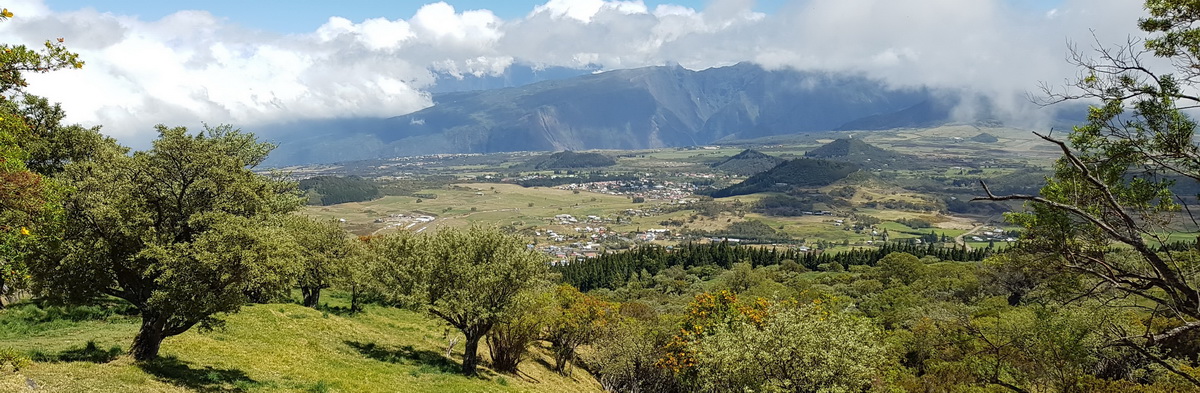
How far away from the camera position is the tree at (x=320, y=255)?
42.9m

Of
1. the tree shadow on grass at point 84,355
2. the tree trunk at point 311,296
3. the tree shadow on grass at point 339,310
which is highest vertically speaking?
the tree shadow on grass at point 84,355

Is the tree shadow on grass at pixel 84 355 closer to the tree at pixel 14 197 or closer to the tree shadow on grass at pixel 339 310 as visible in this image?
the tree at pixel 14 197

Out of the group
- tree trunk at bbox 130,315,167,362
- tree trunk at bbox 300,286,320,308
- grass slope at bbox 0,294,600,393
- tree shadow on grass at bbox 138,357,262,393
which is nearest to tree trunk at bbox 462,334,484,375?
grass slope at bbox 0,294,600,393

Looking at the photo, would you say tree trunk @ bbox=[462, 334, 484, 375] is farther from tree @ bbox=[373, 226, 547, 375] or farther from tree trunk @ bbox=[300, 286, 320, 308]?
tree trunk @ bbox=[300, 286, 320, 308]

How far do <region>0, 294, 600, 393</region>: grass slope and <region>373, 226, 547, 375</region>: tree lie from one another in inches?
137

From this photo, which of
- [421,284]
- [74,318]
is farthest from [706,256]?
[74,318]

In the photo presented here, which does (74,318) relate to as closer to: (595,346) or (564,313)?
(564,313)

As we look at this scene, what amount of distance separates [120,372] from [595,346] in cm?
3616

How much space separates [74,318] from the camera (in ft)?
90.4

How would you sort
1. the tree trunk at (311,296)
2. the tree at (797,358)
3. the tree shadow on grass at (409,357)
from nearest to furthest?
the tree at (797,358), the tree shadow on grass at (409,357), the tree trunk at (311,296)

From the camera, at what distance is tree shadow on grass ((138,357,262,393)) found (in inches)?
783

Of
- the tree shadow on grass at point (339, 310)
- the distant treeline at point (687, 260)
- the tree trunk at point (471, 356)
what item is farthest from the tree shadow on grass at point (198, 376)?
the distant treeline at point (687, 260)

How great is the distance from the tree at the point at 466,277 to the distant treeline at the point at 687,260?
9316cm

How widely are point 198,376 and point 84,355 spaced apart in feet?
12.8
